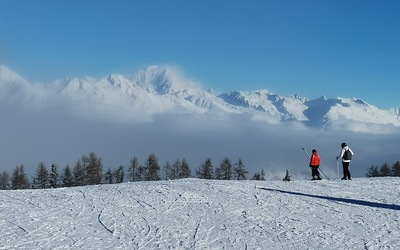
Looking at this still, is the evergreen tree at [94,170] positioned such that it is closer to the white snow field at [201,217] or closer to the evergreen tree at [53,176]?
the evergreen tree at [53,176]

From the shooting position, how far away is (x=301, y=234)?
14.3 meters

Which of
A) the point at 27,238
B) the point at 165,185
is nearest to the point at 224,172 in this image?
the point at 165,185

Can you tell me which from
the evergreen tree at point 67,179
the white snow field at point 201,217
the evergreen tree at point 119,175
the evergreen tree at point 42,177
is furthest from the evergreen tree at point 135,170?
the white snow field at point 201,217

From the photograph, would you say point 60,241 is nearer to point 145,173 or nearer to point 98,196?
point 98,196

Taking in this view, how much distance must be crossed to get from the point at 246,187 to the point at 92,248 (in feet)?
38.8

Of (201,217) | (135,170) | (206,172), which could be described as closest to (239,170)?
(206,172)

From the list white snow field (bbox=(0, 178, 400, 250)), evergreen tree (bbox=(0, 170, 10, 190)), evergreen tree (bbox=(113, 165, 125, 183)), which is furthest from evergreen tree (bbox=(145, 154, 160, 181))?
white snow field (bbox=(0, 178, 400, 250))

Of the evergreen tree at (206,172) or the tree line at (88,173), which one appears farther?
the evergreen tree at (206,172)

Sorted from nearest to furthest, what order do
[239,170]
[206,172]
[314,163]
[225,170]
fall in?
1. [314,163]
2. [239,170]
3. [225,170]
4. [206,172]

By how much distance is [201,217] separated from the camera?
16500 millimetres

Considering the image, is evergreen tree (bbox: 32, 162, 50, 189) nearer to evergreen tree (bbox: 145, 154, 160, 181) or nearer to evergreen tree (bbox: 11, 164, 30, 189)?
evergreen tree (bbox: 11, 164, 30, 189)

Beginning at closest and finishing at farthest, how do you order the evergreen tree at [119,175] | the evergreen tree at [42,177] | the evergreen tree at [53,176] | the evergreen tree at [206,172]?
the evergreen tree at [53,176] → the evergreen tree at [42,177] → the evergreen tree at [206,172] → the evergreen tree at [119,175]

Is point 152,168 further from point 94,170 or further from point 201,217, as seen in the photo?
point 201,217

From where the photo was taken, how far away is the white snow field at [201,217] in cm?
1335
